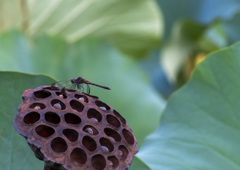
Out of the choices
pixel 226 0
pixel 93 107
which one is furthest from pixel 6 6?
pixel 93 107

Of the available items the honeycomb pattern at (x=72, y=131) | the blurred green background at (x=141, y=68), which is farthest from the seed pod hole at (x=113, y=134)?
the blurred green background at (x=141, y=68)

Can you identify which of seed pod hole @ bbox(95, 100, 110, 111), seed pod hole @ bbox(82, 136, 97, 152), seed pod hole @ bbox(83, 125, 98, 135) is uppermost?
seed pod hole @ bbox(95, 100, 110, 111)

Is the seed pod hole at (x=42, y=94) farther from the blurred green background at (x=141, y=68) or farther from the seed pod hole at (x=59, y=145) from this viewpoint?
the blurred green background at (x=141, y=68)

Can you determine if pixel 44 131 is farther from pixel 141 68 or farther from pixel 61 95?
pixel 141 68

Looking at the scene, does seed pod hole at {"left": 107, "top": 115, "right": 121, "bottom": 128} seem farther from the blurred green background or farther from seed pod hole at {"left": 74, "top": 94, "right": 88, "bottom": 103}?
the blurred green background

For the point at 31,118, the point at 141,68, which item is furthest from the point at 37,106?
the point at 141,68

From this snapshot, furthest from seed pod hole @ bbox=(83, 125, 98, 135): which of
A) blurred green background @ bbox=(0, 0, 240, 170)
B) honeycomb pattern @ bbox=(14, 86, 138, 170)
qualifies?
blurred green background @ bbox=(0, 0, 240, 170)
